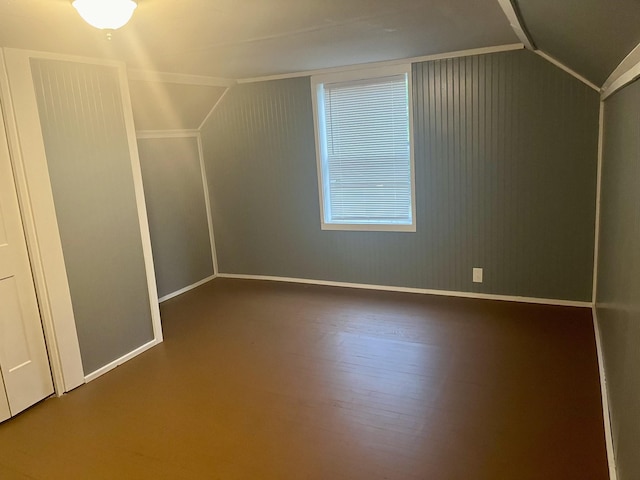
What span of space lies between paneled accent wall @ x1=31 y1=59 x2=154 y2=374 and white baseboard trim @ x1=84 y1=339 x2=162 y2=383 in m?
0.03

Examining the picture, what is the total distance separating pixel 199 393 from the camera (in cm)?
287

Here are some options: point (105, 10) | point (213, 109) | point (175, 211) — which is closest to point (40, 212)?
point (105, 10)

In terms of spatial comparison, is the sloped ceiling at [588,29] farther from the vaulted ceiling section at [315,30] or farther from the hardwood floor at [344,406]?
the hardwood floor at [344,406]

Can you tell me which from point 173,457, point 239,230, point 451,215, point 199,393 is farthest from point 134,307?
point 451,215

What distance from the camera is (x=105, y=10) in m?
1.84

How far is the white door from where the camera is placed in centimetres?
265

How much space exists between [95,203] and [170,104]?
1575mm

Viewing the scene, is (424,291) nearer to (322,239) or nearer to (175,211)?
(322,239)

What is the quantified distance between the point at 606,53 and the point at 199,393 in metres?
2.74

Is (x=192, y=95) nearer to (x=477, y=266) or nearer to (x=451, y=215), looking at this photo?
(x=451, y=215)

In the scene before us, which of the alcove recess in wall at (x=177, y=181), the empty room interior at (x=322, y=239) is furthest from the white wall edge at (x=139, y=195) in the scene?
the alcove recess in wall at (x=177, y=181)

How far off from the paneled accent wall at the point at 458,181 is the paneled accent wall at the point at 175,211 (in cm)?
30

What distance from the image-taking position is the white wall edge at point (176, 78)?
362 cm

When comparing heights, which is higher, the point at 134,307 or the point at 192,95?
the point at 192,95
